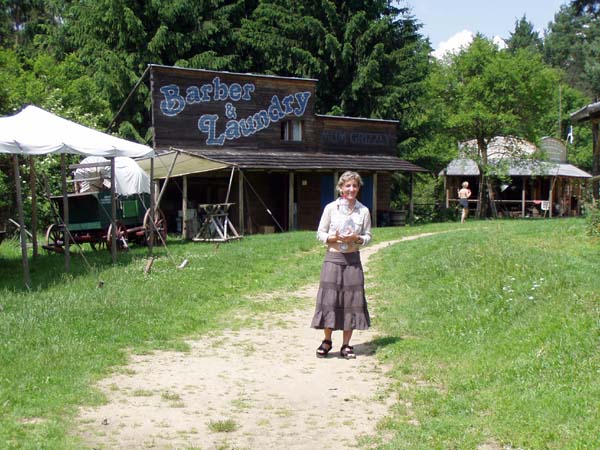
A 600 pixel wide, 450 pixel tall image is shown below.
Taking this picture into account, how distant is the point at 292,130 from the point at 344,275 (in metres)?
21.2

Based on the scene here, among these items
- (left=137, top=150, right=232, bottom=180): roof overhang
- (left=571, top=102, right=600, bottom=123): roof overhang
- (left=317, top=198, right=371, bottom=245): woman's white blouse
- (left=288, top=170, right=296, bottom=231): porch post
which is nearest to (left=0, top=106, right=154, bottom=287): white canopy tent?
(left=317, top=198, right=371, bottom=245): woman's white blouse

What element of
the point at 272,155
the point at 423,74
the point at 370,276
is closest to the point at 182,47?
the point at 272,155

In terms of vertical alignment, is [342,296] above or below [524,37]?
below

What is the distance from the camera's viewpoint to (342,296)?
25.2 ft

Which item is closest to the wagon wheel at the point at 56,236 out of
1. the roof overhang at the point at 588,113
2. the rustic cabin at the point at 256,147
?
the rustic cabin at the point at 256,147

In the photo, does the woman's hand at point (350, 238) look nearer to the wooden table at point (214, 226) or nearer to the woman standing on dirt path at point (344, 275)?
the woman standing on dirt path at point (344, 275)

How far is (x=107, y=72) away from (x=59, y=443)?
1194 inches

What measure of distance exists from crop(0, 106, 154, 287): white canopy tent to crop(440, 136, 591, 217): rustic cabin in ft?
81.0

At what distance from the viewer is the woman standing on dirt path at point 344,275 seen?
300 inches

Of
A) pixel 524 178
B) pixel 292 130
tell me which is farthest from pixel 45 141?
pixel 524 178

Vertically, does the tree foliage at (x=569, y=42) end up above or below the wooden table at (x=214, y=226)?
above

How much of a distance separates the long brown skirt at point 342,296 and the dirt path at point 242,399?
384 millimetres

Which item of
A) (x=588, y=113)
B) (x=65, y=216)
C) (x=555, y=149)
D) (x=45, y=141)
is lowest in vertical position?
(x=65, y=216)

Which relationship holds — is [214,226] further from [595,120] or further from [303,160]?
[595,120]
